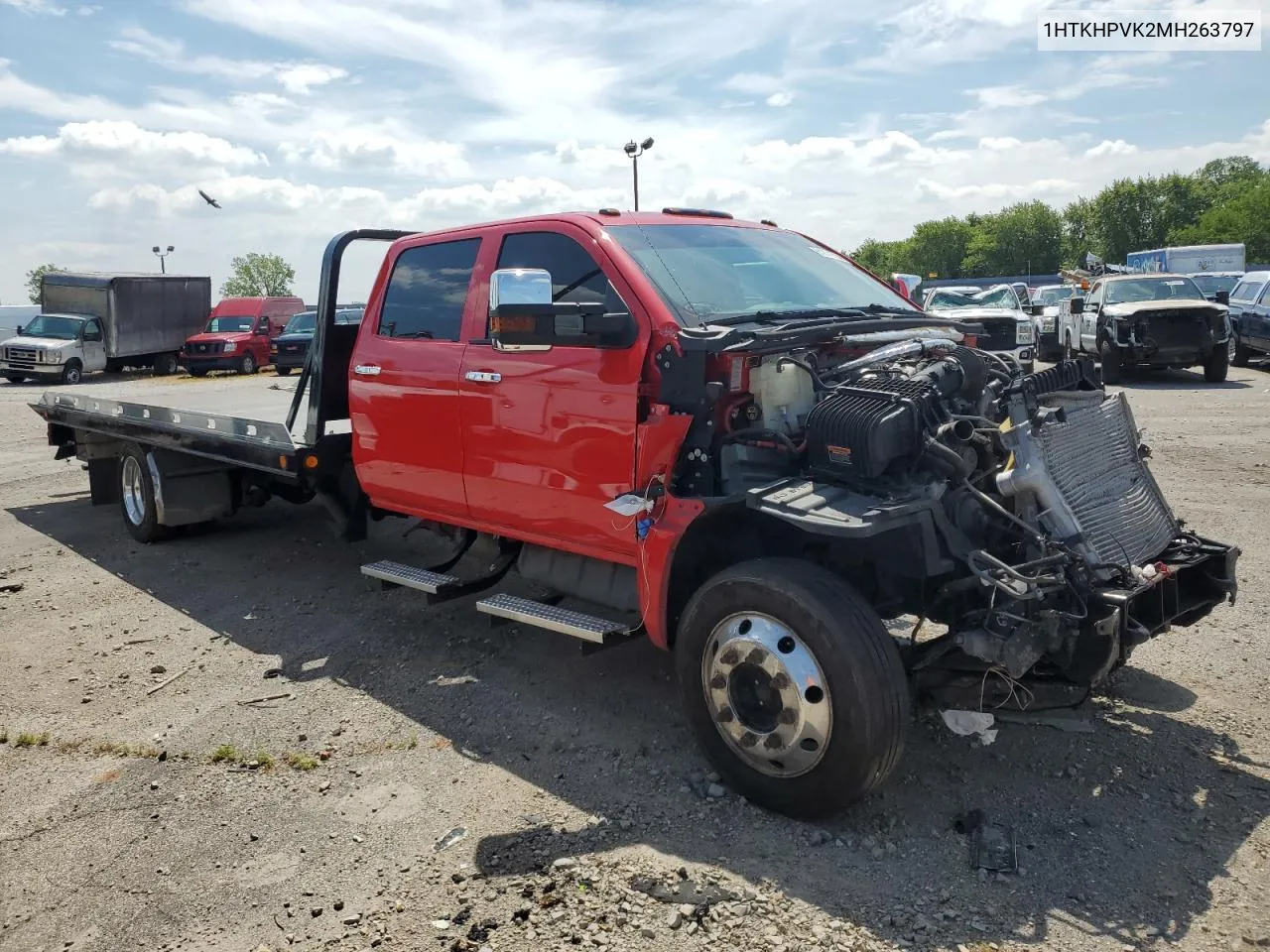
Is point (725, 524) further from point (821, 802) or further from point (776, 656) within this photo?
point (821, 802)

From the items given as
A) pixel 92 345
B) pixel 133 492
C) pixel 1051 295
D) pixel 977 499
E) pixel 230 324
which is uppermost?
pixel 1051 295

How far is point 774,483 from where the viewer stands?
3756mm

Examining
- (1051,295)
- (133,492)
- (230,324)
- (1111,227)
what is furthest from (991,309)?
(1111,227)

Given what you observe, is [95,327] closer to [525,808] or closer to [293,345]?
[293,345]

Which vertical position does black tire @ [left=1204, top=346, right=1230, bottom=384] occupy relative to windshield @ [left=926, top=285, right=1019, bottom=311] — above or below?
below

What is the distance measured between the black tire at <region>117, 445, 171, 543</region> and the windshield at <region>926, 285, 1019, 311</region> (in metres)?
15.0

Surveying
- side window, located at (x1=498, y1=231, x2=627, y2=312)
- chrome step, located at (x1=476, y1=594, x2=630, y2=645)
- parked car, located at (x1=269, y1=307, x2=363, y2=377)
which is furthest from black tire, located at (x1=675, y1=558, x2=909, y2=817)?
parked car, located at (x1=269, y1=307, x2=363, y2=377)

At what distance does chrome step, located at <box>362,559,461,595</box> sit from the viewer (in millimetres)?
5031

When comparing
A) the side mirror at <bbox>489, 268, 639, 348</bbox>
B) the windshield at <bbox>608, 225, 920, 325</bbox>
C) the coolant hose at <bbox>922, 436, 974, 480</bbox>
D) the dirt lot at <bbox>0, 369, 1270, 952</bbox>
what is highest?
the windshield at <bbox>608, 225, 920, 325</bbox>

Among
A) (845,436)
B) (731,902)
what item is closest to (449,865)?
(731,902)

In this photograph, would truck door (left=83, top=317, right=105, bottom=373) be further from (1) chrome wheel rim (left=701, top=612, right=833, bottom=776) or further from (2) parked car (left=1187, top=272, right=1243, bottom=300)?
(2) parked car (left=1187, top=272, right=1243, bottom=300)

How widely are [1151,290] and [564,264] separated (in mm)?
15741

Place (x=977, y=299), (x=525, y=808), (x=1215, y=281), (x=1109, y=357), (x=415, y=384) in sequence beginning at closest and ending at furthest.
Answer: (x=525, y=808) < (x=415, y=384) < (x=1109, y=357) < (x=977, y=299) < (x=1215, y=281)

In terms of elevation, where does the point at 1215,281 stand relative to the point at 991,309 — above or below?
above
